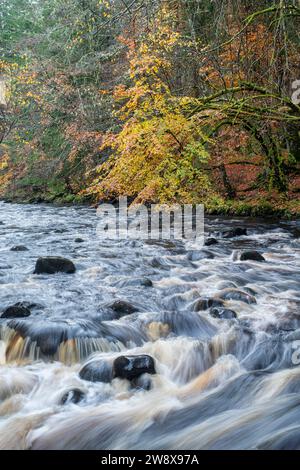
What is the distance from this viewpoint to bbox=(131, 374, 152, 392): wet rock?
356 centimetres

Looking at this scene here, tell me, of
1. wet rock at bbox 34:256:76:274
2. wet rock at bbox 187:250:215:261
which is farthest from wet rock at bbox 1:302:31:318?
wet rock at bbox 187:250:215:261

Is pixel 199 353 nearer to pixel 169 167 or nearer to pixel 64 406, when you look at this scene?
pixel 64 406

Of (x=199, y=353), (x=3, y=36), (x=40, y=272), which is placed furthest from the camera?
(x=3, y=36)

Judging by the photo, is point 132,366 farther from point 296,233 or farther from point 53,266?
point 296,233

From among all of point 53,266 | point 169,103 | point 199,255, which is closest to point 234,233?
point 199,255

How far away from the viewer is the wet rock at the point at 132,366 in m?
3.66

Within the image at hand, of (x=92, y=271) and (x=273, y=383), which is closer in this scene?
(x=273, y=383)

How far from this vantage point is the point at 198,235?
10.3 metres

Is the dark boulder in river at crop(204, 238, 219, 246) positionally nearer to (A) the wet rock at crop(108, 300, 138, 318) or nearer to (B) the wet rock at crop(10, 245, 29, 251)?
(B) the wet rock at crop(10, 245, 29, 251)

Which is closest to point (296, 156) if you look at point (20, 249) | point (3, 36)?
point (20, 249)

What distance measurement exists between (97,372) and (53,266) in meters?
3.45

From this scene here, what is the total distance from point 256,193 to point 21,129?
13450 millimetres

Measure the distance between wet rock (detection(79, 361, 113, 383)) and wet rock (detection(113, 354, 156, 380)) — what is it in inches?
2.4
